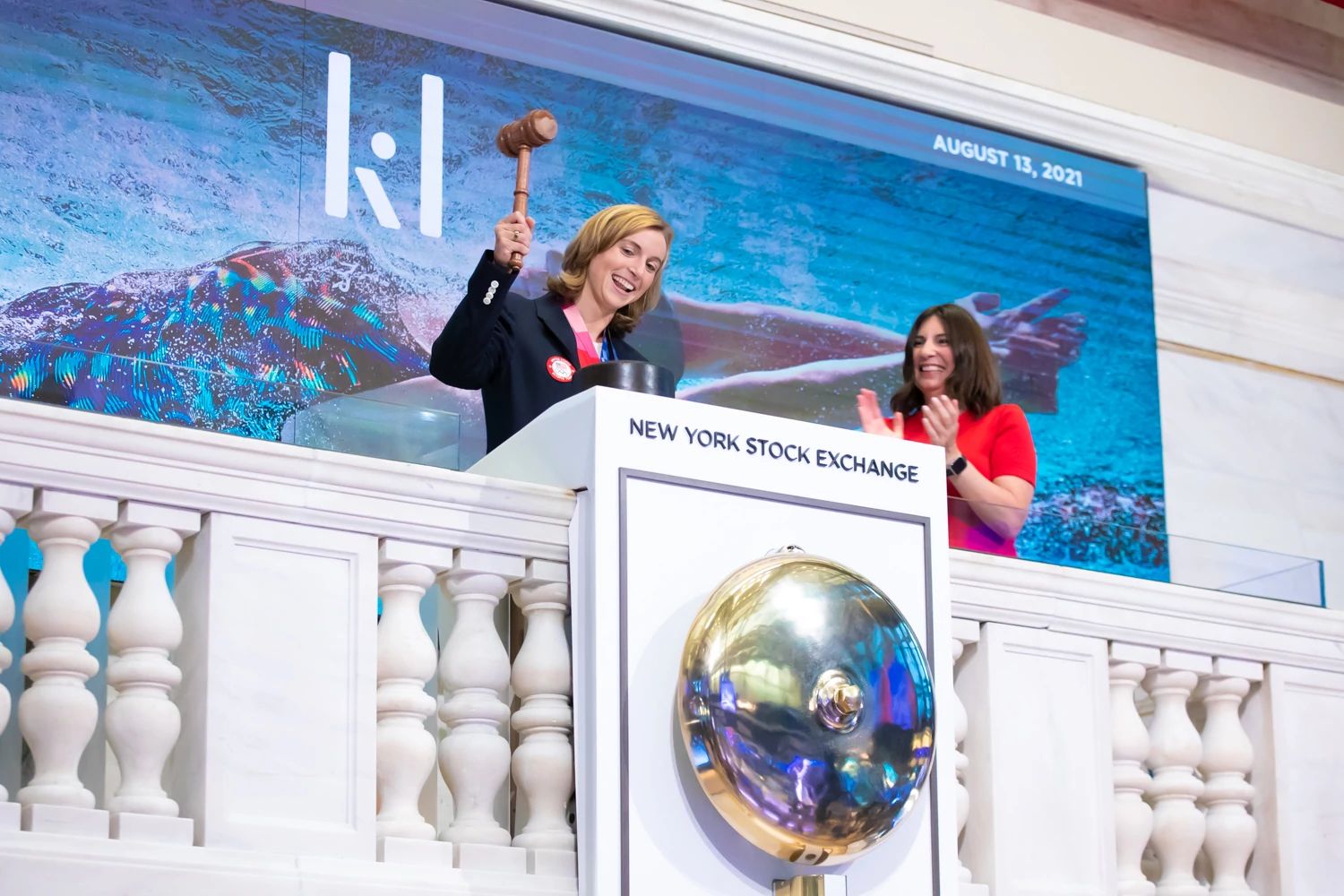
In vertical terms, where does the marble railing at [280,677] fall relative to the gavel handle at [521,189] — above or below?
below

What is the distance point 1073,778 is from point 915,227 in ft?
9.47

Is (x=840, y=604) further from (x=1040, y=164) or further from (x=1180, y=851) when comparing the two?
(x=1040, y=164)

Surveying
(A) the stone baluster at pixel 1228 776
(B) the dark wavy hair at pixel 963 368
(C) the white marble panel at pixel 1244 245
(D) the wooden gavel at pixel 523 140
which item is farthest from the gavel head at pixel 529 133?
(C) the white marble panel at pixel 1244 245

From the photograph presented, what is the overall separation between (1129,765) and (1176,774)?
A: 114 millimetres

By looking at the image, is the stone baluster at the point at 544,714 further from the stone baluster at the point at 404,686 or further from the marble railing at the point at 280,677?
the stone baluster at the point at 404,686

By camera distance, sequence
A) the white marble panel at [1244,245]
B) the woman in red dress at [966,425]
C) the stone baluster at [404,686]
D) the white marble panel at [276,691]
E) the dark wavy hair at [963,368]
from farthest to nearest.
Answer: the white marble panel at [1244,245] < the dark wavy hair at [963,368] < the woman in red dress at [966,425] < the stone baluster at [404,686] < the white marble panel at [276,691]

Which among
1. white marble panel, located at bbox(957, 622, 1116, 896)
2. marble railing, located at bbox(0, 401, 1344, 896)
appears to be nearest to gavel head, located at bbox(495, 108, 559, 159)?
marble railing, located at bbox(0, 401, 1344, 896)

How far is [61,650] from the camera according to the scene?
2.45 metres

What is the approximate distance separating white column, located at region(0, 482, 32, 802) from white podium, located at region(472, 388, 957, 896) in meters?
0.70

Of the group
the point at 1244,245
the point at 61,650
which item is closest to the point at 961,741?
the point at 61,650

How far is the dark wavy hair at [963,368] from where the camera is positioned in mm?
4971

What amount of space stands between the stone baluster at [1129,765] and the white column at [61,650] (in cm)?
177

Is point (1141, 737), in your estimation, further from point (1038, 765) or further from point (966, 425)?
point (966, 425)

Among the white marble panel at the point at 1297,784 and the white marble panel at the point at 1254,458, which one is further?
the white marble panel at the point at 1254,458
